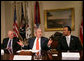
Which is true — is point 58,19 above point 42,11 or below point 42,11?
below

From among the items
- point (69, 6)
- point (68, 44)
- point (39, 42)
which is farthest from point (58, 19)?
point (39, 42)

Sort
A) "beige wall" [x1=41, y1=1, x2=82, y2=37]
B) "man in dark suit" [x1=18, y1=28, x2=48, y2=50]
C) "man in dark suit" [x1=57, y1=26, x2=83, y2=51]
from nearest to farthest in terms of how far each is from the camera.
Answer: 1. "man in dark suit" [x1=18, y1=28, x2=48, y2=50]
2. "man in dark suit" [x1=57, y1=26, x2=83, y2=51]
3. "beige wall" [x1=41, y1=1, x2=82, y2=37]

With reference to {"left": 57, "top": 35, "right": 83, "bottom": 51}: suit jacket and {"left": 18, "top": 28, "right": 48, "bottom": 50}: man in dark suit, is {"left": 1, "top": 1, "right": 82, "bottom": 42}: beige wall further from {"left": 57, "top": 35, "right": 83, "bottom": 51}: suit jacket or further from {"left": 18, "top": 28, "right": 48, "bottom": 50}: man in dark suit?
{"left": 18, "top": 28, "right": 48, "bottom": 50}: man in dark suit

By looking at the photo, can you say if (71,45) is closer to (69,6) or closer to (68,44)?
(68,44)

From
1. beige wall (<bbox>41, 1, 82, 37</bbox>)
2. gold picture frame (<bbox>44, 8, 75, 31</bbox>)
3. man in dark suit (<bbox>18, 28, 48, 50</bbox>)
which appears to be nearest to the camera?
man in dark suit (<bbox>18, 28, 48, 50</bbox>)

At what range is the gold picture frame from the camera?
5.90 m

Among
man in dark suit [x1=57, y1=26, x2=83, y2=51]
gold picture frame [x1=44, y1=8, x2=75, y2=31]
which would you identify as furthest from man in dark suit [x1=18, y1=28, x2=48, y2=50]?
gold picture frame [x1=44, y1=8, x2=75, y2=31]

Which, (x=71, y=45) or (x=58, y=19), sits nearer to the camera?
(x=71, y=45)

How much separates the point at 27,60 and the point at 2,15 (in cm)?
481

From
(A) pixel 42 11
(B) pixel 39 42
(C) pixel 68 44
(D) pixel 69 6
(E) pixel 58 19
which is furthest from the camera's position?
(A) pixel 42 11

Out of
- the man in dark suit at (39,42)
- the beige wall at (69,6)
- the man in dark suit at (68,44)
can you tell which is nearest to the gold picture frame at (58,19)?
the beige wall at (69,6)

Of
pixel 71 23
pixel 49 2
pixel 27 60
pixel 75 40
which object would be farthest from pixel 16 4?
pixel 27 60

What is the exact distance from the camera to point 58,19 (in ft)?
19.9

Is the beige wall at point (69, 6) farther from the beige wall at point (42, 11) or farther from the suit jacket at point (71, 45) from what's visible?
the suit jacket at point (71, 45)
